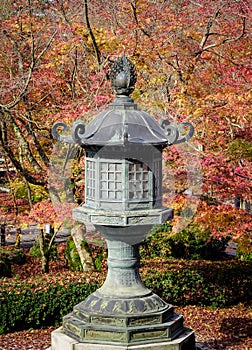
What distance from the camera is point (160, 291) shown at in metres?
12.4

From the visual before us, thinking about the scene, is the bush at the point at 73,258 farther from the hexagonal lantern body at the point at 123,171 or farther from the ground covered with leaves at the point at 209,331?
the hexagonal lantern body at the point at 123,171

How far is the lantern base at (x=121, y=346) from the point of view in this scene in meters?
6.27

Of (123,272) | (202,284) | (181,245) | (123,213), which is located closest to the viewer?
(123,213)

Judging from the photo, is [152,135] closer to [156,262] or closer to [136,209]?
[136,209]

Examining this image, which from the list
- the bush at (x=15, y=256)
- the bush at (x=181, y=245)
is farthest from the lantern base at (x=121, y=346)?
the bush at (x=15, y=256)


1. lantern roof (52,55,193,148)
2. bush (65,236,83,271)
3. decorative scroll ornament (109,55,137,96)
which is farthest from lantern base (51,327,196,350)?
bush (65,236,83,271)

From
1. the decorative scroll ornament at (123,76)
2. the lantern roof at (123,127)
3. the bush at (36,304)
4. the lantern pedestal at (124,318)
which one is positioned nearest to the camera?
the lantern roof at (123,127)

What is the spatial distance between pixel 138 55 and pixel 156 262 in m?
4.91

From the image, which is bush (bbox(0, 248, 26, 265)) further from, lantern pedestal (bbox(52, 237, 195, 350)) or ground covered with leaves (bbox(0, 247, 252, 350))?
lantern pedestal (bbox(52, 237, 195, 350))

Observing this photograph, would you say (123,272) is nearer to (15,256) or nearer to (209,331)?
(209,331)

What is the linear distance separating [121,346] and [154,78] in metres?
6.73

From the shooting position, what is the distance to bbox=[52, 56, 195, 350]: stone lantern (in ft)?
20.7

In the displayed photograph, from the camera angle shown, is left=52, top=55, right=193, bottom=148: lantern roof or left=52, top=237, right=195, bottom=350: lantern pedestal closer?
left=52, top=55, right=193, bottom=148: lantern roof

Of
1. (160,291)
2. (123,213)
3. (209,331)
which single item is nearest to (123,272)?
(123,213)
